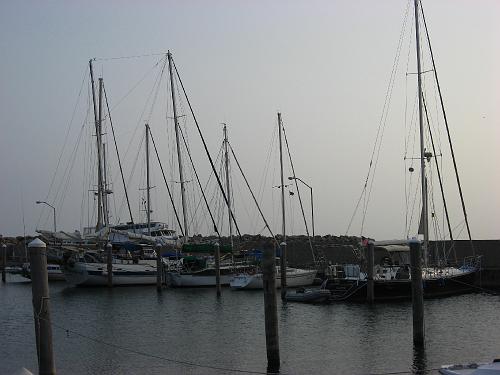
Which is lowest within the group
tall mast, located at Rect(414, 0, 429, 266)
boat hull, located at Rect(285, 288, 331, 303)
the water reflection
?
the water reflection

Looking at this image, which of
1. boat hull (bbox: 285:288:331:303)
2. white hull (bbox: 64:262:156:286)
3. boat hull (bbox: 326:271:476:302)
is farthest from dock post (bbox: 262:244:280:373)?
white hull (bbox: 64:262:156:286)

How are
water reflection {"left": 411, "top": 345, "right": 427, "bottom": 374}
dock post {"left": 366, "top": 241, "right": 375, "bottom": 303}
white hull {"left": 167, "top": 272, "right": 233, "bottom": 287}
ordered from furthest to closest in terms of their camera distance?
white hull {"left": 167, "top": 272, "right": 233, "bottom": 287} < dock post {"left": 366, "top": 241, "right": 375, "bottom": 303} < water reflection {"left": 411, "top": 345, "right": 427, "bottom": 374}

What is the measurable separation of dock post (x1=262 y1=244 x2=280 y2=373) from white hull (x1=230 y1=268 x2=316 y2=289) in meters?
27.8

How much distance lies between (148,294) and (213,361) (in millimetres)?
26321

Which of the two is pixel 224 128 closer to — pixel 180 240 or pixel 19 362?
pixel 180 240

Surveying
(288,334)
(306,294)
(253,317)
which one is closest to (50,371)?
(288,334)

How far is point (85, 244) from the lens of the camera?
5934 centimetres

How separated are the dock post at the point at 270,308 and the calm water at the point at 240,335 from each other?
1.05 meters

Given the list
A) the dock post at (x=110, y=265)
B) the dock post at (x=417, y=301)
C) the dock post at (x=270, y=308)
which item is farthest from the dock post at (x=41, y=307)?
the dock post at (x=110, y=265)

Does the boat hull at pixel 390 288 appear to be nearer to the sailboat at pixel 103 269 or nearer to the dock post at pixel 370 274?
the dock post at pixel 370 274

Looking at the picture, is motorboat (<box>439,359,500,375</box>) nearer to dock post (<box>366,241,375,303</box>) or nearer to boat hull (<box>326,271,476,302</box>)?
dock post (<box>366,241,375,303</box>)

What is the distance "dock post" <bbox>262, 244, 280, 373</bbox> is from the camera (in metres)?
20.3

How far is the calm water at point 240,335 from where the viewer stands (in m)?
23.0

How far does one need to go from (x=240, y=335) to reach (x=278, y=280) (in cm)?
2304
